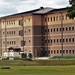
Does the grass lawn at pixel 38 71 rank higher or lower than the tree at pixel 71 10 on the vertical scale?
lower

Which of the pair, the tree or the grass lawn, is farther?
the tree

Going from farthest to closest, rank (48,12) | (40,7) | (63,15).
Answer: (40,7) < (48,12) < (63,15)

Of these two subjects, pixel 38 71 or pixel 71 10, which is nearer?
pixel 38 71

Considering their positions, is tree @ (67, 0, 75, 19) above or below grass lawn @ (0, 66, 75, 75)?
above

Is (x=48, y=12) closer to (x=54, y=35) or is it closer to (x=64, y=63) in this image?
(x=54, y=35)

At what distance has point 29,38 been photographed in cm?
13175

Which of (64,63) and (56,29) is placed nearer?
(64,63)

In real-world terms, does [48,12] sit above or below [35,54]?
above

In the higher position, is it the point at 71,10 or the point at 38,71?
the point at 71,10

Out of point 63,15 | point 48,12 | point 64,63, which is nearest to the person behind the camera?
point 64,63

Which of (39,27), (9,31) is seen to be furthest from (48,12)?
(9,31)

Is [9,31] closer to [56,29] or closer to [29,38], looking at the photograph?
[29,38]

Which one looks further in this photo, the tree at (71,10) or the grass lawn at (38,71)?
the tree at (71,10)

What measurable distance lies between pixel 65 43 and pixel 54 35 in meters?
5.80
